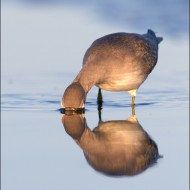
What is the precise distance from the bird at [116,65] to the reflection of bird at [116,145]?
1.06m

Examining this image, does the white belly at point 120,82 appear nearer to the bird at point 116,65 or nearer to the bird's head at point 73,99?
the bird at point 116,65

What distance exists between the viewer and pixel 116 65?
41.9 ft

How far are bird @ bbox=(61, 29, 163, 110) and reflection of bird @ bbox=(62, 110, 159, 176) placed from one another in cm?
106

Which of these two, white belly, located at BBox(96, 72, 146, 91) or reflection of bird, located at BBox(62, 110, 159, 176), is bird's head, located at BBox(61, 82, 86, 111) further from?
white belly, located at BBox(96, 72, 146, 91)

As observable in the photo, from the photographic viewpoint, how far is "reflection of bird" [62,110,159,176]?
9344 millimetres

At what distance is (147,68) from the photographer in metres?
13.2

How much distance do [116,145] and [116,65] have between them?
9.32ft

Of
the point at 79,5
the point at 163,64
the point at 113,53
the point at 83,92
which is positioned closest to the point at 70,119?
the point at 83,92

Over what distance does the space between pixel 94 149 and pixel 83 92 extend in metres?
2.25

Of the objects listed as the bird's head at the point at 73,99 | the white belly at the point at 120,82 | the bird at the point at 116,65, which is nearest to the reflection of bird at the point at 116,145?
the bird's head at the point at 73,99

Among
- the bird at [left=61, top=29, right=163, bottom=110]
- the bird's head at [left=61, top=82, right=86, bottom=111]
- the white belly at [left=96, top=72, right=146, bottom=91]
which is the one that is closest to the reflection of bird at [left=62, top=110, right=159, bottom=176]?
the bird's head at [left=61, top=82, right=86, bottom=111]

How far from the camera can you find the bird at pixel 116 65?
12.5 meters

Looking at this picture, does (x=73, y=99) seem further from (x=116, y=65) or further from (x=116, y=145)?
(x=116, y=145)

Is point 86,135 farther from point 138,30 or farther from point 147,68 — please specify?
point 138,30
